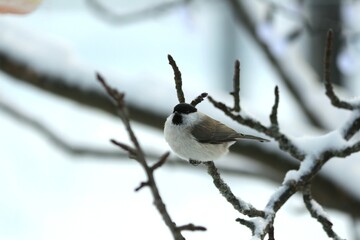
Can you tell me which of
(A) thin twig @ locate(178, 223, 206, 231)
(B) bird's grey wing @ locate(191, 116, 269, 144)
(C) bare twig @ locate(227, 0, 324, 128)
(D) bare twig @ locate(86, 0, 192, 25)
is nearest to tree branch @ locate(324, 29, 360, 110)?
(B) bird's grey wing @ locate(191, 116, 269, 144)

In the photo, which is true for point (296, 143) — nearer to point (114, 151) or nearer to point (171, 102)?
point (171, 102)

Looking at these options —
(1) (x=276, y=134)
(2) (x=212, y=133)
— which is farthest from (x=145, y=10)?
(2) (x=212, y=133)

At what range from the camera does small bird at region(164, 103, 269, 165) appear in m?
0.55

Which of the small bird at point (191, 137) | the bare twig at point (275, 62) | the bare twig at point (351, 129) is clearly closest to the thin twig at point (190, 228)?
the small bird at point (191, 137)

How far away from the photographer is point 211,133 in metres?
0.60

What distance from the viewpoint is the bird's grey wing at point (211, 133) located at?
1.88 ft

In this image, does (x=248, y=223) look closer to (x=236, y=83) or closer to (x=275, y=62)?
(x=236, y=83)

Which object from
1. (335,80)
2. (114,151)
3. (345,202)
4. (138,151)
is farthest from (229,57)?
(138,151)

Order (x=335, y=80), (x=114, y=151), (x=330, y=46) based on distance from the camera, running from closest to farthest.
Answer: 1. (x=330, y=46)
2. (x=114, y=151)
3. (x=335, y=80)

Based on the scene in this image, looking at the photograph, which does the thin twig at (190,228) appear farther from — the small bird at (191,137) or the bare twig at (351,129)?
the bare twig at (351,129)

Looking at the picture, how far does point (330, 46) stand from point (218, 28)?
16.0ft

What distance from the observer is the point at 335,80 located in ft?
9.81

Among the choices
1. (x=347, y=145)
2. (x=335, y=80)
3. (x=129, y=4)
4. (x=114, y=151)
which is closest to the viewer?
(x=347, y=145)

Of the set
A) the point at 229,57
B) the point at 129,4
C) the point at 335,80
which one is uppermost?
the point at 129,4
